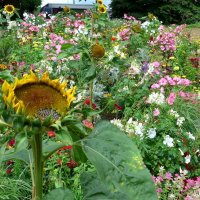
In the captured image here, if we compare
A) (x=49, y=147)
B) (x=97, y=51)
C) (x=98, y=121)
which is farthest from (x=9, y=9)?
(x=98, y=121)

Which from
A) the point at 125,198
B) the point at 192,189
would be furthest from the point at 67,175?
the point at 125,198

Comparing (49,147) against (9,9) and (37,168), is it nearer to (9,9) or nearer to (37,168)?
A: (37,168)

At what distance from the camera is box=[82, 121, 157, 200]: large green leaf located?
1122mm

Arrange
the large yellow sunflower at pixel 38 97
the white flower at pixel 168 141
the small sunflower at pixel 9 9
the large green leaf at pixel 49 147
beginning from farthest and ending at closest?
the small sunflower at pixel 9 9, the white flower at pixel 168 141, the large green leaf at pixel 49 147, the large yellow sunflower at pixel 38 97

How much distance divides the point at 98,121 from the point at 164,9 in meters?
20.7

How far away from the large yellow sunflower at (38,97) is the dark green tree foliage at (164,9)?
20154 millimetres

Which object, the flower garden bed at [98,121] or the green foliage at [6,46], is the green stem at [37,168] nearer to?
the flower garden bed at [98,121]

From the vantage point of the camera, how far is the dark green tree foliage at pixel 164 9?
21.4m

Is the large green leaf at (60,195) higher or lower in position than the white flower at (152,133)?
lower

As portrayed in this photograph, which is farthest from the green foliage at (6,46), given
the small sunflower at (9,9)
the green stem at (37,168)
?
the green stem at (37,168)

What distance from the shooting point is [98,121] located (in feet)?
4.40

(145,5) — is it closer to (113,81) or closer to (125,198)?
(113,81)

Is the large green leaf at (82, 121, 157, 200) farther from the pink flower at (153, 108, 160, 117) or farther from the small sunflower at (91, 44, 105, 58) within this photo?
the small sunflower at (91, 44, 105, 58)

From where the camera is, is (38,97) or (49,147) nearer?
(38,97)
